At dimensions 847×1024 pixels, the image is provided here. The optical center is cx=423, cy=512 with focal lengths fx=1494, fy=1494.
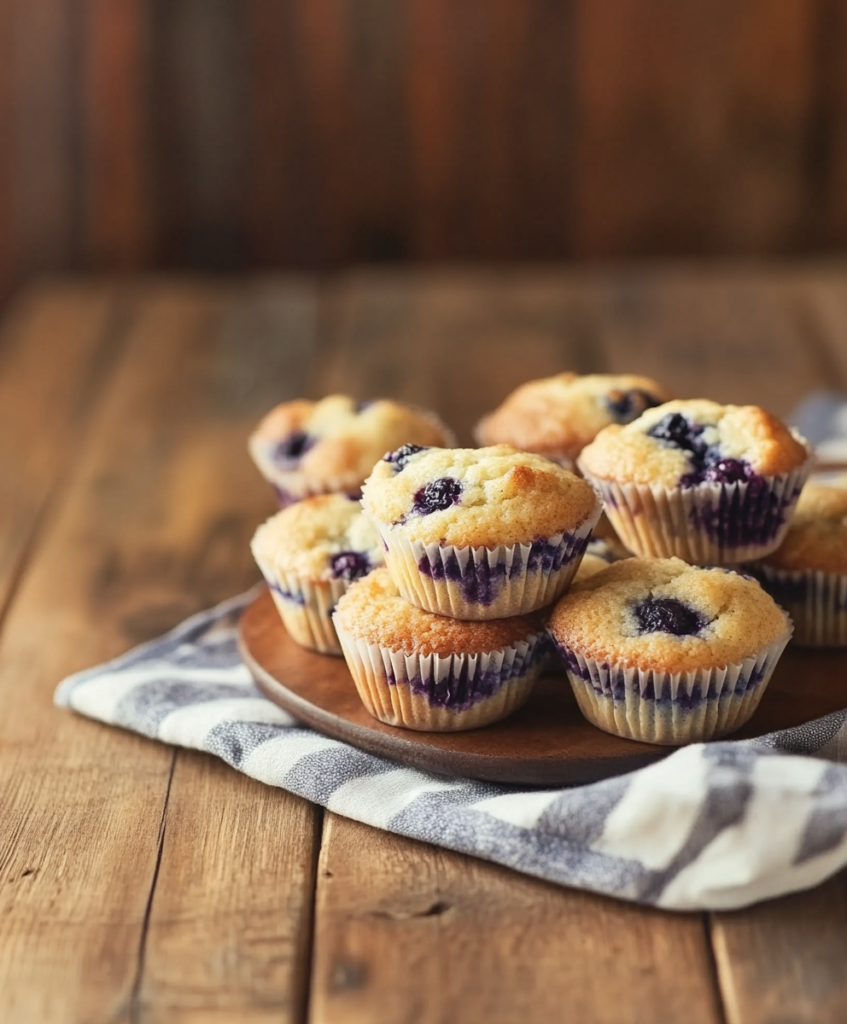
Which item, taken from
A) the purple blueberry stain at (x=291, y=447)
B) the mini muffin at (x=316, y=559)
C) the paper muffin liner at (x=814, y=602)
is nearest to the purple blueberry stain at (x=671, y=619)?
the paper muffin liner at (x=814, y=602)

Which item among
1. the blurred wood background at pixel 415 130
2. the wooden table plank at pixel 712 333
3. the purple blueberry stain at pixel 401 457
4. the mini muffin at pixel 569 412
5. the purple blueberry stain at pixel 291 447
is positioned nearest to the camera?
the purple blueberry stain at pixel 401 457

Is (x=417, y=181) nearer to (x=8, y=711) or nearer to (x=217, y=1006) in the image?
(x=8, y=711)

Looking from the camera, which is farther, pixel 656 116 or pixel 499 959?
pixel 656 116

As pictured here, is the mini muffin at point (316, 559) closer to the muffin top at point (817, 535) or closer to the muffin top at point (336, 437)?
the muffin top at point (336, 437)

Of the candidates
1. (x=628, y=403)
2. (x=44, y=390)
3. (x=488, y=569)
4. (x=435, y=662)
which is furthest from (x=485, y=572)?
(x=44, y=390)

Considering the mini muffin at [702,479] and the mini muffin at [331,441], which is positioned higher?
the mini muffin at [702,479]

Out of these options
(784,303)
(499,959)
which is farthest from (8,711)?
(784,303)

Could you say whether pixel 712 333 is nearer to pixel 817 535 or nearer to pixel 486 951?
pixel 817 535
